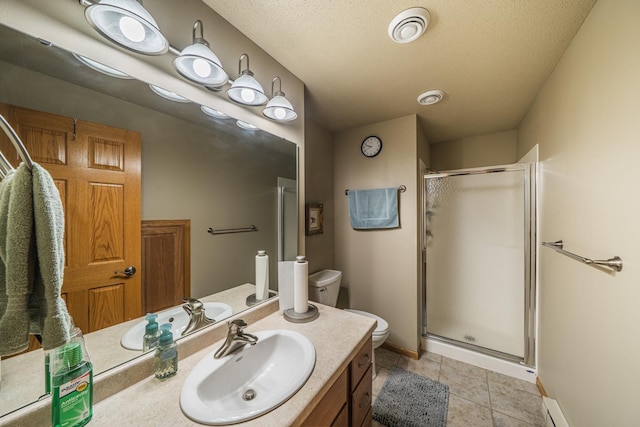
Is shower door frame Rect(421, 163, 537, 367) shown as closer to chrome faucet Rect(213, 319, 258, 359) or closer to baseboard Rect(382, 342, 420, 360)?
baseboard Rect(382, 342, 420, 360)

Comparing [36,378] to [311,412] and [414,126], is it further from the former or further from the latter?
[414,126]

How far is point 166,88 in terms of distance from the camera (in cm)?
86

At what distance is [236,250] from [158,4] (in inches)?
40.9

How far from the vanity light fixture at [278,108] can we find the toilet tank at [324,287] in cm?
130

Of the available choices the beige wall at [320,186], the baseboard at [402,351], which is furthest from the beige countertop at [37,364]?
the baseboard at [402,351]

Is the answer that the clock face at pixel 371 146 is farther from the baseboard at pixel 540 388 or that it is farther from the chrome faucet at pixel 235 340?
the baseboard at pixel 540 388

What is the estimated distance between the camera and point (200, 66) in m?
0.93

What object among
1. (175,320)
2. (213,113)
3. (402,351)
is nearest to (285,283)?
(175,320)

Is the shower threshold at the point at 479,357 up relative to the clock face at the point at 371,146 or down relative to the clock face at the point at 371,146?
down

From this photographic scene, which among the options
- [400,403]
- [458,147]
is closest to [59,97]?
[400,403]

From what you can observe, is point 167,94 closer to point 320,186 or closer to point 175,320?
point 175,320

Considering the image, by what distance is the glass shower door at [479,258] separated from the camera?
201 cm

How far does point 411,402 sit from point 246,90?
7.28 ft

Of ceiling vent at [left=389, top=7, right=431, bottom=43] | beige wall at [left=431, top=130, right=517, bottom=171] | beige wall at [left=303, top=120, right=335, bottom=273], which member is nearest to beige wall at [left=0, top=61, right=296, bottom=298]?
beige wall at [left=303, top=120, right=335, bottom=273]
